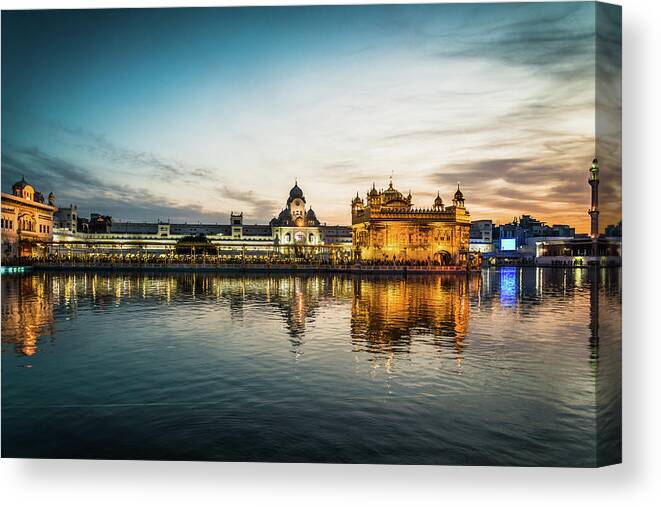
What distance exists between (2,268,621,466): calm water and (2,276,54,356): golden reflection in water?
0.13m

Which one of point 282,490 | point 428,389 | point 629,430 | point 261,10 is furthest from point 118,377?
point 629,430

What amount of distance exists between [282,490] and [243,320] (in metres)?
9.58

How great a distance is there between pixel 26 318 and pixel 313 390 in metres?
11.6

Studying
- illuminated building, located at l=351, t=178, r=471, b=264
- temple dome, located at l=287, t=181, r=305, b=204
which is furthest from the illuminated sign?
illuminated building, located at l=351, t=178, r=471, b=264

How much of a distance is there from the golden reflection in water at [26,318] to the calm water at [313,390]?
13cm

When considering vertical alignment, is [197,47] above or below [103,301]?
above

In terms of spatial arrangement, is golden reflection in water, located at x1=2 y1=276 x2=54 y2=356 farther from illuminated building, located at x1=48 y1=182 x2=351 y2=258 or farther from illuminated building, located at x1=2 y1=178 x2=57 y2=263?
illuminated building, located at x1=48 y1=182 x2=351 y2=258

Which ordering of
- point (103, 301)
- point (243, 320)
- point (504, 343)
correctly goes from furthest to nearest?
1. point (103, 301)
2. point (243, 320)
3. point (504, 343)

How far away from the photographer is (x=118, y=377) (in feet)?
29.9

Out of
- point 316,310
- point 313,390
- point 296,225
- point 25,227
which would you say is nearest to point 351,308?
point 316,310

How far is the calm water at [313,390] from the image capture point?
669 cm

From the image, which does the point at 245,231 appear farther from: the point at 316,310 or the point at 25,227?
the point at 316,310

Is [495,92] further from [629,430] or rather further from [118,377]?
[118,377]

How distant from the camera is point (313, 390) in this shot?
8.34 m
